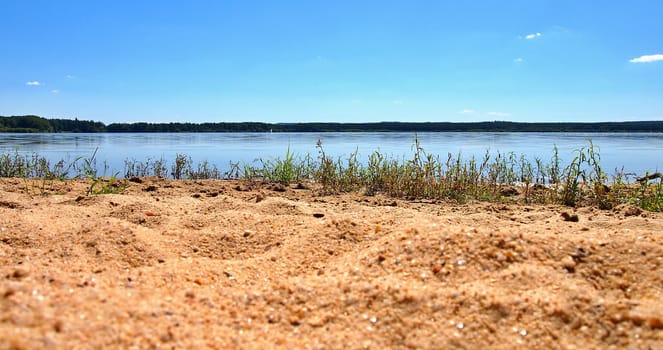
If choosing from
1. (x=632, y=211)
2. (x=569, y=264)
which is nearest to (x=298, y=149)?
(x=632, y=211)

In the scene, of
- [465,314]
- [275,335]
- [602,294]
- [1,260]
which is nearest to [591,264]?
[602,294]

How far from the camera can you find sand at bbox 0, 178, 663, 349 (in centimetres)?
218

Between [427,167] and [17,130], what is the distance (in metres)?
54.5

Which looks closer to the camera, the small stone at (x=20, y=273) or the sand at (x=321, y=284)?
the sand at (x=321, y=284)

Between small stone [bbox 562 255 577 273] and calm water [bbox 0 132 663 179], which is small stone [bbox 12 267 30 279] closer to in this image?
small stone [bbox 562 255 577 273]

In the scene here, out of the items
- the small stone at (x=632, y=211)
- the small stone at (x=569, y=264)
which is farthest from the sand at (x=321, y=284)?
the small stone at (x=632, y=211)

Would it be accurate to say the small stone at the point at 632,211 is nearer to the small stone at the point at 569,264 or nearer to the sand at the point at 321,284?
the sand at the point at 321,284

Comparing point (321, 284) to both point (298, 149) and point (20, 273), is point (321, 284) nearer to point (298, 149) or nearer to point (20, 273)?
point (20, 273)

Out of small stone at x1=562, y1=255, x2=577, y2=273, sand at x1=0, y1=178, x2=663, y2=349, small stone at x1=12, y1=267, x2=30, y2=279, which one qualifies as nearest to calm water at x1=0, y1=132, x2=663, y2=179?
sand at x1=0, y1=178, x2=663, y2=349

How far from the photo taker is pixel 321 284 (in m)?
2.76

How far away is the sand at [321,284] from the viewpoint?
2.18 meters

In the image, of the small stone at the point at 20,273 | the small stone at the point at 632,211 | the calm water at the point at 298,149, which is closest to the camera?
the small stone at the point at 20,273

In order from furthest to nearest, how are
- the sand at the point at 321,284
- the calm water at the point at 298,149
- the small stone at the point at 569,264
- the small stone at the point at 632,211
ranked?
the calm water at the point at 298,149, the small stone at the point at 632,211, the small stone at the point at 569,264, the sand at the point at 321,284

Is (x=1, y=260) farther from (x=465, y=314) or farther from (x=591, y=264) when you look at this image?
(x=591, y=264)
